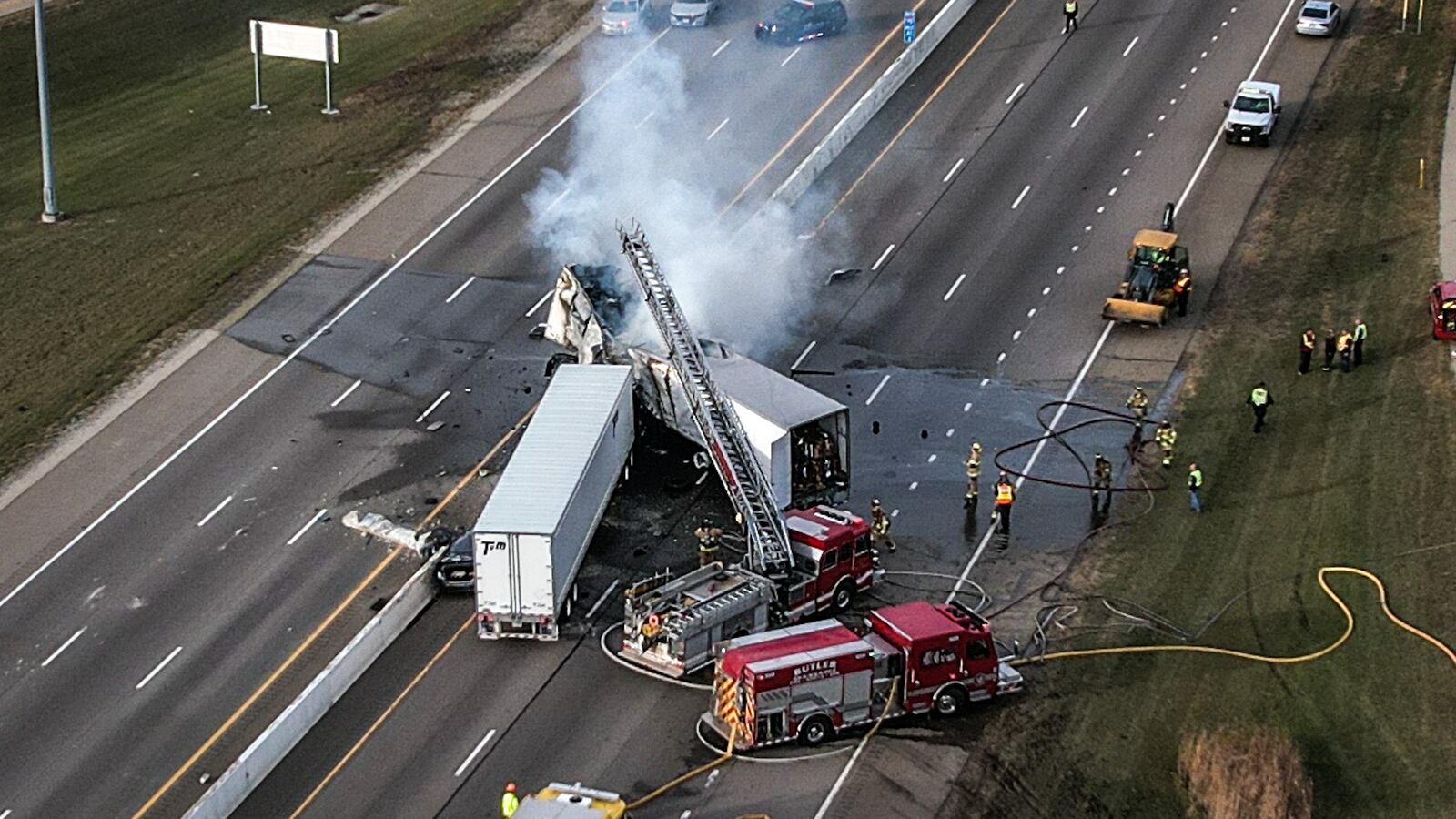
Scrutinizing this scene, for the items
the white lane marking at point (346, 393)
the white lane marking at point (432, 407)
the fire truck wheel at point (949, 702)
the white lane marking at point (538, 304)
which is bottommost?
the white lane marking at point (346, 393)

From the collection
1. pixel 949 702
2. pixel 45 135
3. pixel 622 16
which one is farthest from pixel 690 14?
pixel 949 702

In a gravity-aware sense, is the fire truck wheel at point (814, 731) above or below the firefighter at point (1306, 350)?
below

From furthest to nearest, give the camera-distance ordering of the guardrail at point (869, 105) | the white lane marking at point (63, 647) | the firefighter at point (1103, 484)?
1. the guardrail at point (869, 105)
2. the firefighter at point (1103, 484)
3. the white lane marking at point (63, 647)

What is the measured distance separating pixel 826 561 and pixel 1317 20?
42514mm

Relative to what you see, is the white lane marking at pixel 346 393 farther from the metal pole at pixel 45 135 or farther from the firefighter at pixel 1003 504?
the firefighter at pixel 1003 504

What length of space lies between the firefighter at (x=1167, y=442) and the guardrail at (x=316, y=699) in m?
17.4

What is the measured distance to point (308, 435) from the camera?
170ft

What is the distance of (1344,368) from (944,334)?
1069cm

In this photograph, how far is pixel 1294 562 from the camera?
4472cm

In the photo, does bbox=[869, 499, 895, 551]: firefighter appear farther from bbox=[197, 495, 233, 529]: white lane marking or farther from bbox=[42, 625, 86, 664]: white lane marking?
bbox=[42, 625, 86, 664]: white lane marking

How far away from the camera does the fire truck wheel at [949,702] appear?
39.2m

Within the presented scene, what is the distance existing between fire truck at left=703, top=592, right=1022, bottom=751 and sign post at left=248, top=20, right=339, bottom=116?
127ft

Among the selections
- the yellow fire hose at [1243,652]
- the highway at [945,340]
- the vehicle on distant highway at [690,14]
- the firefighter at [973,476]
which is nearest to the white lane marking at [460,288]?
the highway at [945,340]

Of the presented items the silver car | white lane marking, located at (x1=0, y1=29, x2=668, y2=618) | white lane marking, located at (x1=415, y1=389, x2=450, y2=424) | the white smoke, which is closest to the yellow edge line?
the white smoke
